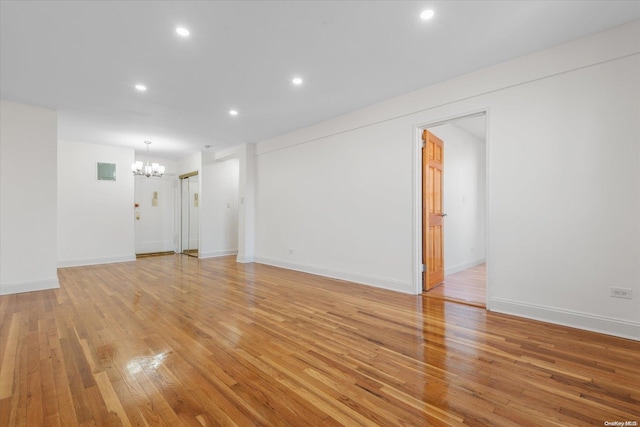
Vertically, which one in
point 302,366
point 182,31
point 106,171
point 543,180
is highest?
point 182,31

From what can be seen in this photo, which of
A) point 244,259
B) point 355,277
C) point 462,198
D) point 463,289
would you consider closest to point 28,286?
point 244,259

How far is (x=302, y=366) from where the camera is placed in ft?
7.11

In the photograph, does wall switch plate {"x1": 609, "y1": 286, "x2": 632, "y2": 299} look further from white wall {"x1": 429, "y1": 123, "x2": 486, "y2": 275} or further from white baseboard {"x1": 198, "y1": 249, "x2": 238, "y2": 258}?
white baseboard {"x1": 198, "y1": 249, "x2": 238, "y2": 258}

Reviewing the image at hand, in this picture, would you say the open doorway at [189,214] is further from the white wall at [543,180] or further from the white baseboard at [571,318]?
the white baseboard at [571,318]

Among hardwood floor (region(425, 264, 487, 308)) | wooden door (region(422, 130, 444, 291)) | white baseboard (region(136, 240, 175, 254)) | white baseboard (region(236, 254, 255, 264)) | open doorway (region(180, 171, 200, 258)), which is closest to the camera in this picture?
hardwood floor (region(425, 264, 487, 308))

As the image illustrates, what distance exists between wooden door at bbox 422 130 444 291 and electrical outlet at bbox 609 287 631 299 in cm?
192

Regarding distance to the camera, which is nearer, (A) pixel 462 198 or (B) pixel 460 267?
(B) pixel 460 267

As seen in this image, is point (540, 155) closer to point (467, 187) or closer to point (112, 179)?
point (467, 187)

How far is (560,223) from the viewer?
2971mm

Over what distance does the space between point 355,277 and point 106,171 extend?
21.8 feet

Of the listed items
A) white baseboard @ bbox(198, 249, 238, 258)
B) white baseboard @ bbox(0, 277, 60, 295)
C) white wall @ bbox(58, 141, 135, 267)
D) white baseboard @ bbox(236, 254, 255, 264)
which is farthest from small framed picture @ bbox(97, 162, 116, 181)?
white baseboard @ bbox(236, 254, 255, 264)

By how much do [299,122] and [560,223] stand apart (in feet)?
14.0

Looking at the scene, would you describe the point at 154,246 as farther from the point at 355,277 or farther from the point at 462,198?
the point at 462,198

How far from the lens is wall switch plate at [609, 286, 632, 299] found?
8.60ft
